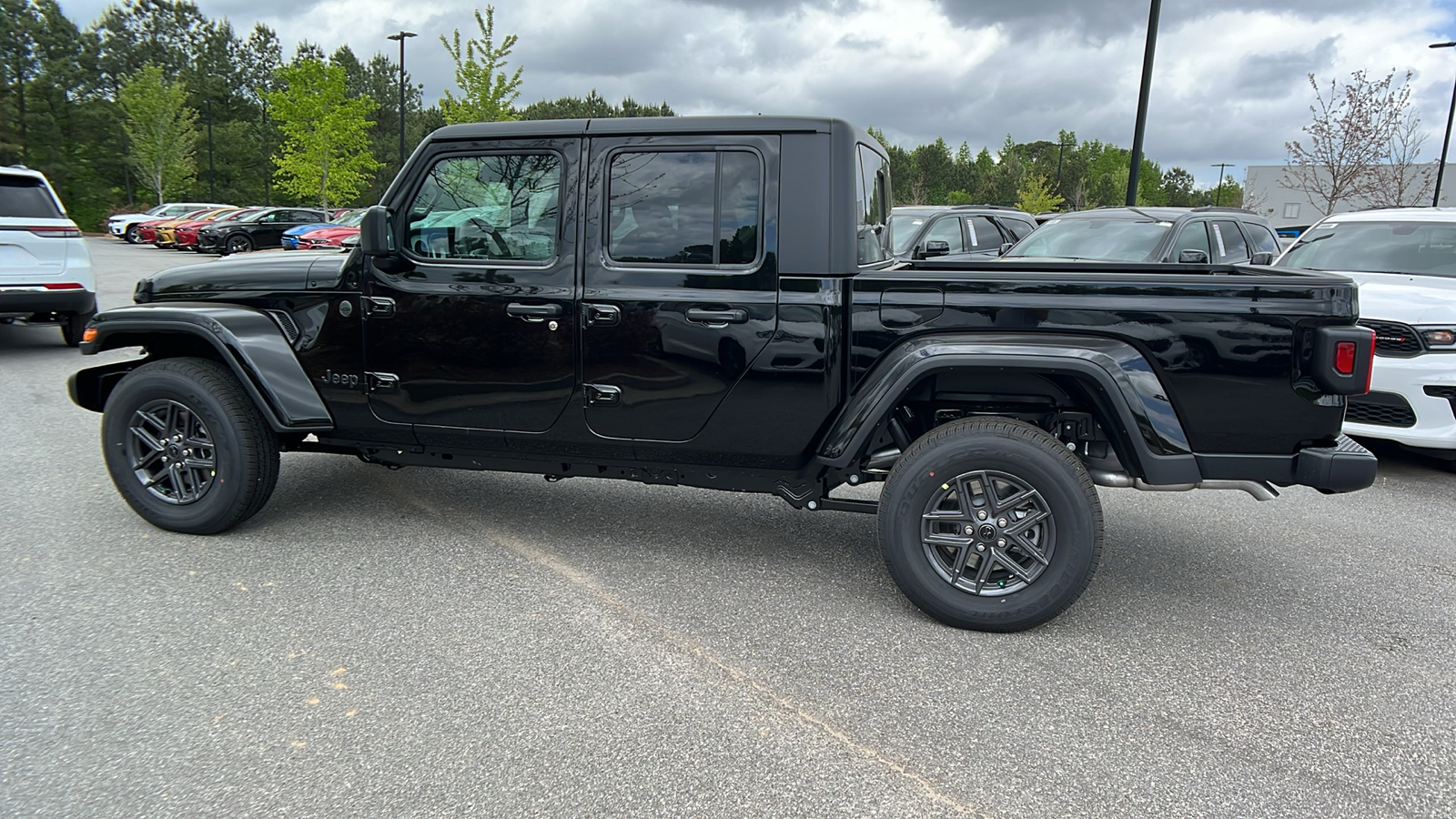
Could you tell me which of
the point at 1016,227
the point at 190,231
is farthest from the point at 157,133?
the point at 1016,227

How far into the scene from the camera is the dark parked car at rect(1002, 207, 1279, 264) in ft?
28.5

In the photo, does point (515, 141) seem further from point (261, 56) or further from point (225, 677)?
point (261, 56)

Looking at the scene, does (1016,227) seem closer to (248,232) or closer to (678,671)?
(678,671)

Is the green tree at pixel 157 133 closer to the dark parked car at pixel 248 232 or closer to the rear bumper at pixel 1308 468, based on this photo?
the dark parked car at pixel 248 232

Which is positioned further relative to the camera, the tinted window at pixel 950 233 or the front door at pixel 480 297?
the tinted window at pixel 950 233

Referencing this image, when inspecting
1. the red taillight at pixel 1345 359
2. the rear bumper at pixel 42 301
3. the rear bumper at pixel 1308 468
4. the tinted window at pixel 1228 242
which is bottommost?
the rear bumper at pixel 1308 468

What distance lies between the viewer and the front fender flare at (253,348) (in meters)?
4.30

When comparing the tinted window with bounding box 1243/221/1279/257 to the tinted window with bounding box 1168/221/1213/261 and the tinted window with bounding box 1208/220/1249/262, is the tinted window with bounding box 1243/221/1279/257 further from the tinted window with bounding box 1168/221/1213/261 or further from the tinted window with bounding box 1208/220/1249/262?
the tinted window with bounding box 1168/221/1213/261

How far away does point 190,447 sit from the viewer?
4.46m

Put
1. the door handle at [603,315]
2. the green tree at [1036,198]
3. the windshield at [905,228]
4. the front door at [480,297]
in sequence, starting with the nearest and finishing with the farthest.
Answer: the door handle at [603,315]
the front door at [480,297]
the windshield at [905,228]
the green tree at [1036,198]

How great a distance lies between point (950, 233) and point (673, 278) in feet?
28.5

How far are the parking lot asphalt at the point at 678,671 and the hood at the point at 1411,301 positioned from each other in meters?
1.48

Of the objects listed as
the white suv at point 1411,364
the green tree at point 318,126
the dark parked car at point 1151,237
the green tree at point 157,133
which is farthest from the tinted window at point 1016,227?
the green tree at point 157,133

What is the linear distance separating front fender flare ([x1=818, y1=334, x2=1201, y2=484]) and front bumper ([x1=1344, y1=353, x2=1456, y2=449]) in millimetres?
3266
